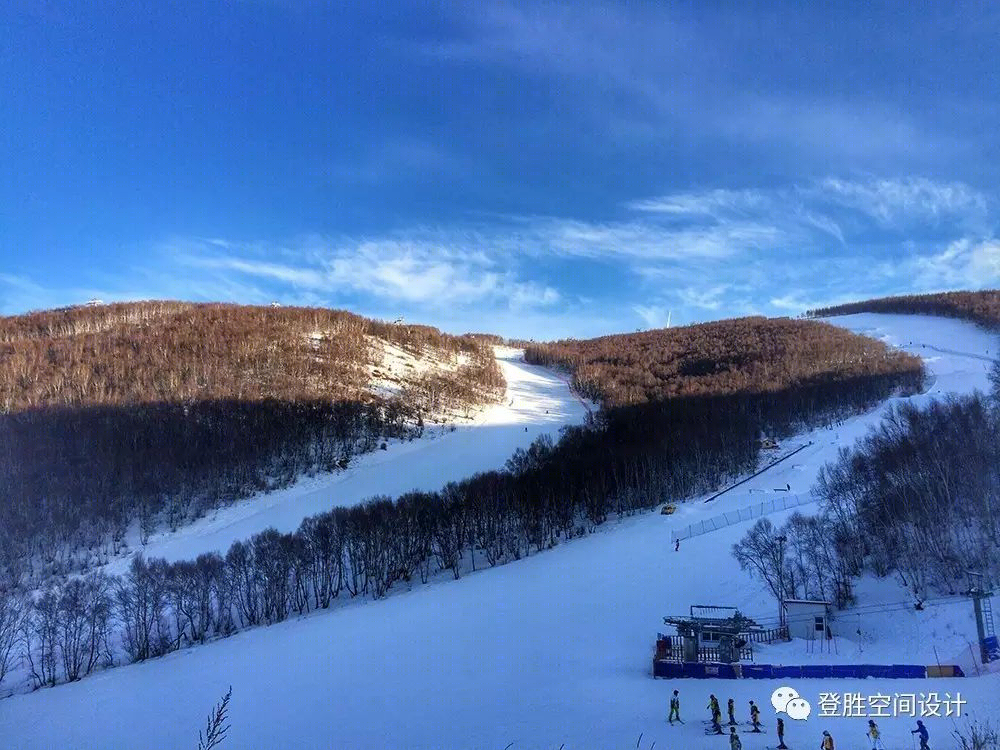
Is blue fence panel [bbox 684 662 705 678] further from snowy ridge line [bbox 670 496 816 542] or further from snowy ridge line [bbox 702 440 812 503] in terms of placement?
snowy ridge line [bbox 702 440 812 503]

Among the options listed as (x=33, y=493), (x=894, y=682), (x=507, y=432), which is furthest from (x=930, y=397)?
(x=33, y=493)

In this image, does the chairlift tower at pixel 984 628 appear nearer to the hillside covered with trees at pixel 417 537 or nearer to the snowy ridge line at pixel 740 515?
the snowy ridge line at pixel 740 515

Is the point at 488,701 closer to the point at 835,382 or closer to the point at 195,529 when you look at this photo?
the point at 195,529

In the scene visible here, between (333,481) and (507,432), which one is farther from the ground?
Answer: (507,432)

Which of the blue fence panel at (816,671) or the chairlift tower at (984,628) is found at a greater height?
the chairlift tower at (984,628)

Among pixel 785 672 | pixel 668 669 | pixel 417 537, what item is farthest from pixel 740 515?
pixel 785 672

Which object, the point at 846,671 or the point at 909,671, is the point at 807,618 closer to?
the point at 846,671

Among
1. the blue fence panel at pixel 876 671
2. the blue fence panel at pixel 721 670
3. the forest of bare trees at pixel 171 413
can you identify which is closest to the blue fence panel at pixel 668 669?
the blue fence panel at pixel 721 670
